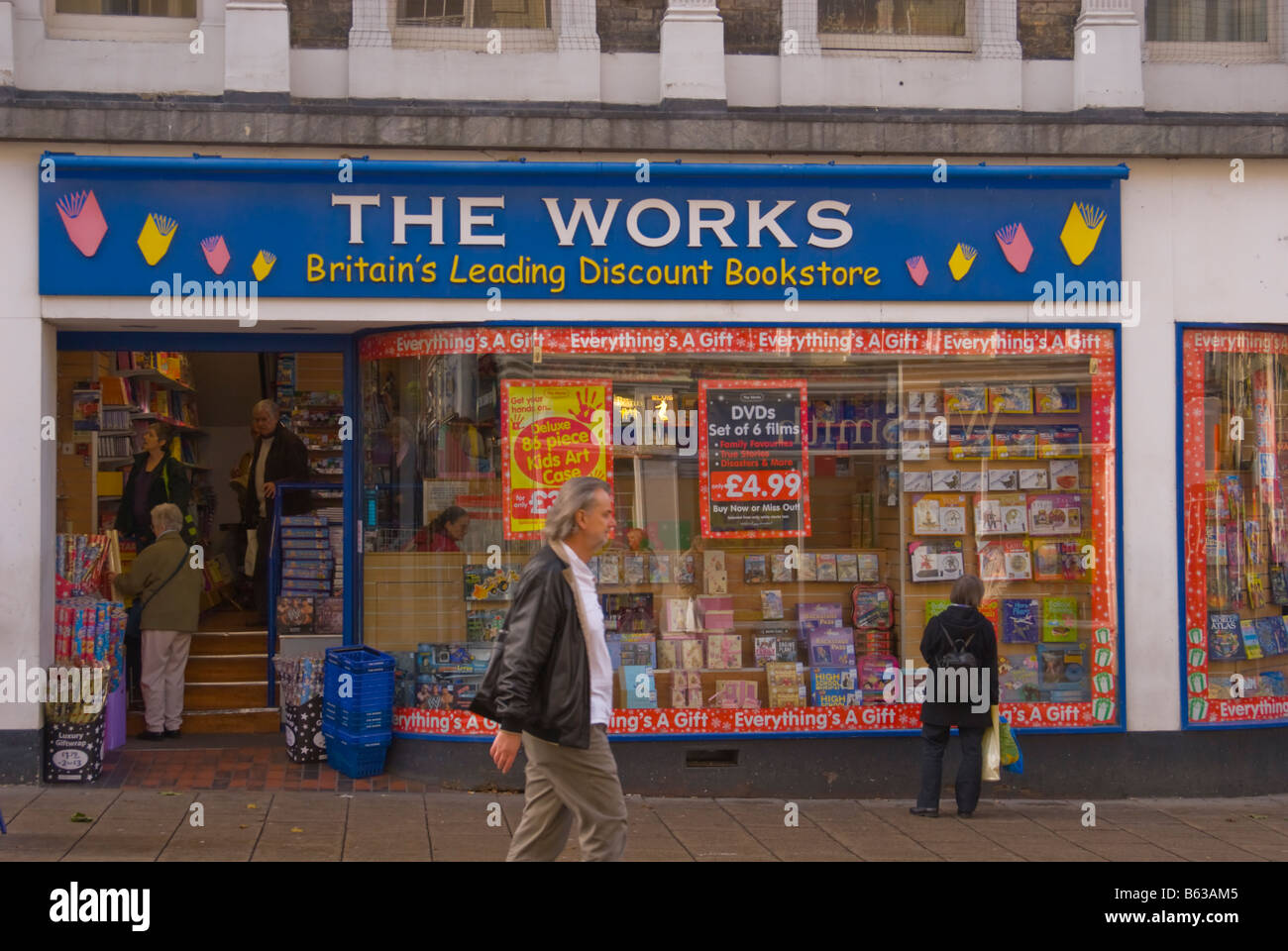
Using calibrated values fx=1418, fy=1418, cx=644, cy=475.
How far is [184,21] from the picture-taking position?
31.3 ft

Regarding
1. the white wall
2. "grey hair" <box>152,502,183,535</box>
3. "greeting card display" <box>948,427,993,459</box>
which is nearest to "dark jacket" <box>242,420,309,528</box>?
"grey hair" <box>152,502,183,535</box>

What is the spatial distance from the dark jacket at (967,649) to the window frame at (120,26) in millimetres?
6287

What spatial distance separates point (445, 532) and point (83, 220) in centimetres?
307

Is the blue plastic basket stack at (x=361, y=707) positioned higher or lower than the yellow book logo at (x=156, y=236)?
lower

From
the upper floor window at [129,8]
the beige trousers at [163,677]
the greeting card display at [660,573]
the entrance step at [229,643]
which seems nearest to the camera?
the upper floor window at [129,8]

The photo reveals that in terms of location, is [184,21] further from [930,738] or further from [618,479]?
[930,738]

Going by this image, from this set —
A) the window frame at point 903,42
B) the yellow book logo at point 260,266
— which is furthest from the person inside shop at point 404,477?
the window frame at point 903,42

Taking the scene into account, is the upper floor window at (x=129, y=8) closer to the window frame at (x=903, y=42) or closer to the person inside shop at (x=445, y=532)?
the person inside shop at (x=445, y=532)

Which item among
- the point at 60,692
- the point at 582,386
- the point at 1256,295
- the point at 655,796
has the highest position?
the point at 1256,295

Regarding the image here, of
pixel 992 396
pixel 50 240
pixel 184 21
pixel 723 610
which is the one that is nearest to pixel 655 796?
pixel 723 610

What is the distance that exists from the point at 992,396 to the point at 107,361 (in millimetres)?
7461

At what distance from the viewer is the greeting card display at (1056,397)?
9.88m

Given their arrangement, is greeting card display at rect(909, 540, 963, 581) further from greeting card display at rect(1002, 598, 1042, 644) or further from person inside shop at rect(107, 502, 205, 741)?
person inside shop at rect(107, 502, 205, 741)

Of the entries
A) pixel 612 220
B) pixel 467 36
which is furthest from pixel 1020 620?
pixel 467 36
